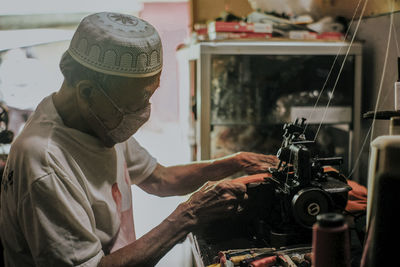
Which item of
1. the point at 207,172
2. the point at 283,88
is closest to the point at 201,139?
the point at 207,172

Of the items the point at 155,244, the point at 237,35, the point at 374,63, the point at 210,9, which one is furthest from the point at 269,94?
the point at 155,244

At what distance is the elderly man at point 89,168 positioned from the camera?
1307 mm

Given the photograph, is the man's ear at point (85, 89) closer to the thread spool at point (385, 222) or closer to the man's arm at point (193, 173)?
the man's arm at point (193, 173)

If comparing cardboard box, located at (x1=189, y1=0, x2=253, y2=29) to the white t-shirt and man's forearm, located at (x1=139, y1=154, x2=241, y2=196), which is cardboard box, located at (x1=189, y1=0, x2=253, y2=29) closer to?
man's forearm, located at (x1=139, y1=154, x2=241, y2=196)

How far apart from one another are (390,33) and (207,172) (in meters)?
1.19

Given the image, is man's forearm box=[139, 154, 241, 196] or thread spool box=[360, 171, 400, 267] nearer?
thread spool box=[360, 171, 400, 267]

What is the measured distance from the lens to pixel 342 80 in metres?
2.71

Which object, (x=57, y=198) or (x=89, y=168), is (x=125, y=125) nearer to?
(x=89, y=168)

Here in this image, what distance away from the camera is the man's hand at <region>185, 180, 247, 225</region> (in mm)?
1549

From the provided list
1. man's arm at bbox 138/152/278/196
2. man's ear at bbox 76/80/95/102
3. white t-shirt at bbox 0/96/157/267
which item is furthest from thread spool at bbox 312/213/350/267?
man's arm at bbox 138/152/278/196

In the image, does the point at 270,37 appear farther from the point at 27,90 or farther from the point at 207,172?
the point at 27,90

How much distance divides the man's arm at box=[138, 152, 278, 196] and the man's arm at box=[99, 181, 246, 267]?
431mm

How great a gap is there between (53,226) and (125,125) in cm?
44

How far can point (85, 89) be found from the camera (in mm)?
1427
